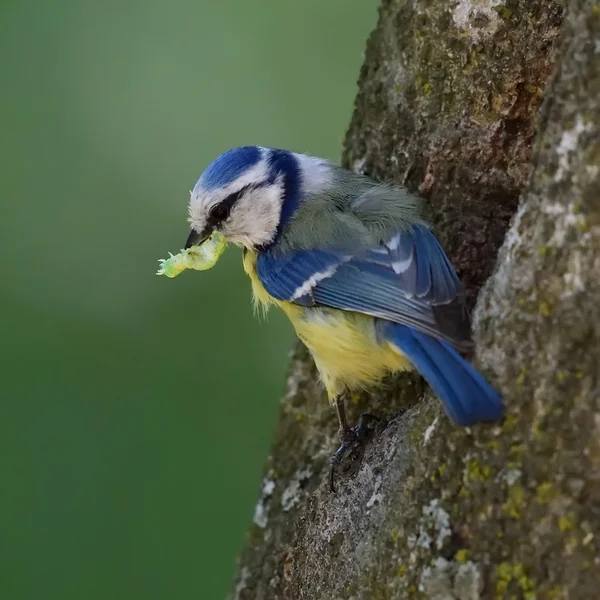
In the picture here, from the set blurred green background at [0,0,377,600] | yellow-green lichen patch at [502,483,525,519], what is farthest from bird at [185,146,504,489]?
blurred green background at [0,0,377,600]

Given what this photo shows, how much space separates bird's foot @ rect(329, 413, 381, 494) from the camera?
1800mm

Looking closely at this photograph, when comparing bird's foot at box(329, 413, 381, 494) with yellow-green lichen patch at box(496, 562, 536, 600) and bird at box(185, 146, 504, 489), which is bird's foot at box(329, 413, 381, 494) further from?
yellow-green lichen patch at box(496, 562, 536, 600)

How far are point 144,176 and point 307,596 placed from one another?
289 cm

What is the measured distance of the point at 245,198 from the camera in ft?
6.63

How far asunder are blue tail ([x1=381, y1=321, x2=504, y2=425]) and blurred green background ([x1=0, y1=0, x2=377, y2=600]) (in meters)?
2.09

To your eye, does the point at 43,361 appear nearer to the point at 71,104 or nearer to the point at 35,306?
the point at 35,306

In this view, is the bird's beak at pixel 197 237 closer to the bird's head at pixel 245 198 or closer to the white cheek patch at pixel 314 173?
the bird's head at pixel 245 198

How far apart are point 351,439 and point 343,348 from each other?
26cm

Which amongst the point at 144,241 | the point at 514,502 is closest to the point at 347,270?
the point at 514,502

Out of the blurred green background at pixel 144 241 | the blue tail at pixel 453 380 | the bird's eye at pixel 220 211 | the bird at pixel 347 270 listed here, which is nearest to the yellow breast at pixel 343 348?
the bird at pixel 347 270

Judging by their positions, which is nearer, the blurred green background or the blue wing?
the blue wing

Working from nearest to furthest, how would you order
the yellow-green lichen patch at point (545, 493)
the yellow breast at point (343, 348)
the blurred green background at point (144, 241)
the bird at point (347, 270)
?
the yellow-green lichen patch at point (545, 493)
the bird at point (347, 270)
the yellow breast at point (343, 348)
the blurred green background at point (144, 241)

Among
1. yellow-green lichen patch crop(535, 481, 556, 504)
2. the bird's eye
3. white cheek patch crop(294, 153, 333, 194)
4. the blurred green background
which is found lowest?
the blurred green background

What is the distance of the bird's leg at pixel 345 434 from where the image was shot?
5.93ft
